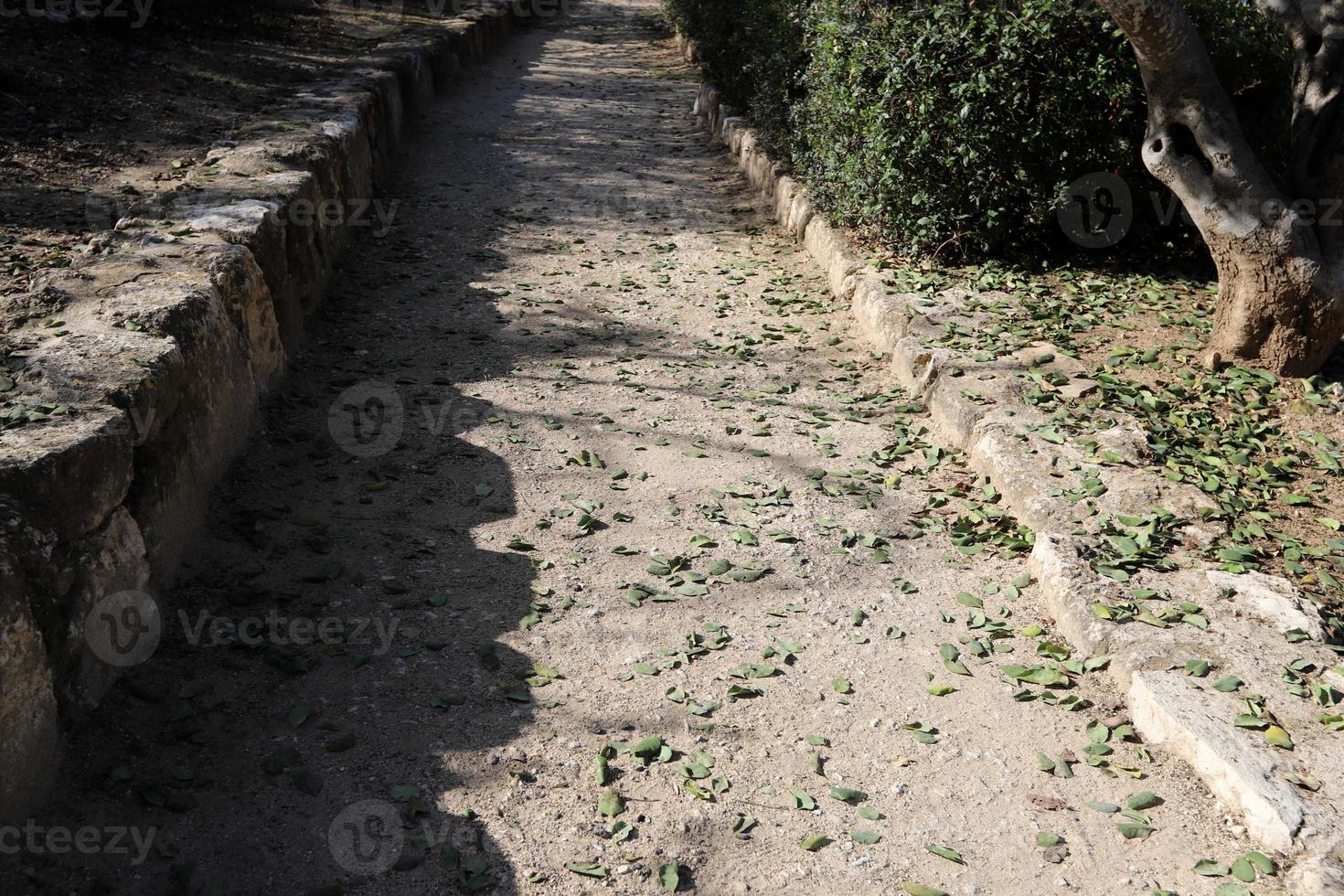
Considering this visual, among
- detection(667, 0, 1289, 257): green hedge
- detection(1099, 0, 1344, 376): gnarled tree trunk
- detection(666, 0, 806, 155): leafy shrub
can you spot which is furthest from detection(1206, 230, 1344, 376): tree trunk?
detection(666, 0, 806, 155): leafy shrub

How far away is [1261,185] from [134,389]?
438 centimetres

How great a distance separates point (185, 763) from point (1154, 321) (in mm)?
4523

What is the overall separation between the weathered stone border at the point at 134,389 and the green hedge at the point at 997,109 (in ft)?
10.3

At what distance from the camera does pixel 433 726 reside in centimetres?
302

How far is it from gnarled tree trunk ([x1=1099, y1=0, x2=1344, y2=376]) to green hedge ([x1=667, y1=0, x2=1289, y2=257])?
2.81 ft

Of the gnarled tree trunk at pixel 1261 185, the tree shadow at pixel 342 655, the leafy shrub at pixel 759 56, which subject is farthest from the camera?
the leafy shrub at pixel 759 56

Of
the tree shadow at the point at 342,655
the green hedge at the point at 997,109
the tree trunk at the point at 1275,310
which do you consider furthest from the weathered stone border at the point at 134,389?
the tree trunk at the point at 1275,310

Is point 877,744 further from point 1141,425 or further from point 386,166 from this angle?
point 386,166

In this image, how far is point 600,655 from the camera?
11.0ft

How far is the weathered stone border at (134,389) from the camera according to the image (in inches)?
102

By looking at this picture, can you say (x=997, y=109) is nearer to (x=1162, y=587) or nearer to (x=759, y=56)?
(x=1162, y=587)

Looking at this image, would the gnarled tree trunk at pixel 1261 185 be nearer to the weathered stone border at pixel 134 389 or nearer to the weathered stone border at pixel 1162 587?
the weathered stone border at pixel 1162 587

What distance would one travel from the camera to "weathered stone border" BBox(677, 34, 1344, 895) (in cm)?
259

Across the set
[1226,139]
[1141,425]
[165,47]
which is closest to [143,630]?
[1141,425]
